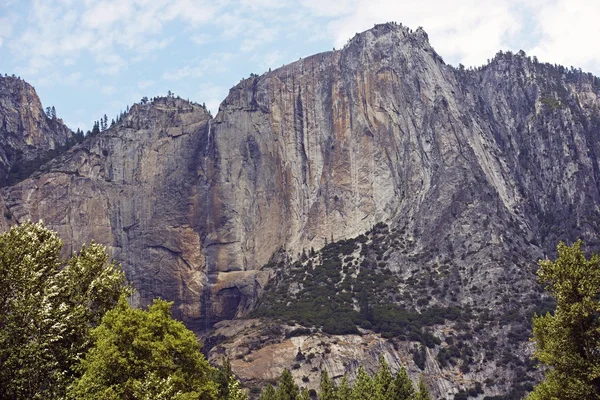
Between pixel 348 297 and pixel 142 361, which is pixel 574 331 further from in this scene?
pixel 348 297

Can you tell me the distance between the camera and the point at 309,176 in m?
141

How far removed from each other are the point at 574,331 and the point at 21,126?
14775 centimetres

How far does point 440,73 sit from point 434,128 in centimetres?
2267

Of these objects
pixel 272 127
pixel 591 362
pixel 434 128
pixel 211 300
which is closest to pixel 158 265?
pixel 211 300

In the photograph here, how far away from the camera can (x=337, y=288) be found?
12106cm

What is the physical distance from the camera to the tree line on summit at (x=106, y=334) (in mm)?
27719

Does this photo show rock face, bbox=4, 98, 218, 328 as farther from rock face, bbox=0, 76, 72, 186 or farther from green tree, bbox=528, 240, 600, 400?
green tree, bbox=528, 240, 600, 400

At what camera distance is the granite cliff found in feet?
410

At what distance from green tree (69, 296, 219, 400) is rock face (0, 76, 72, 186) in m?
124

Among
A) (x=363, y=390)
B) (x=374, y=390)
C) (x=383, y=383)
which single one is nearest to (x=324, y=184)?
(x=374, y=390)

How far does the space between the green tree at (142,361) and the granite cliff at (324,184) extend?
84.1m

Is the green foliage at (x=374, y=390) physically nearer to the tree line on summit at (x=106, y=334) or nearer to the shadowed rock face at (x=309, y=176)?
the tree line on summit at (x=106, y=334)

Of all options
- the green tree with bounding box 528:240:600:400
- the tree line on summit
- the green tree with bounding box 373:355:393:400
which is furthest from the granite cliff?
the tree line on summit

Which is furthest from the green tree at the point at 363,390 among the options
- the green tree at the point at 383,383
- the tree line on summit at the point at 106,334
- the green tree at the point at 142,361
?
the green tree at the point at 142,361
